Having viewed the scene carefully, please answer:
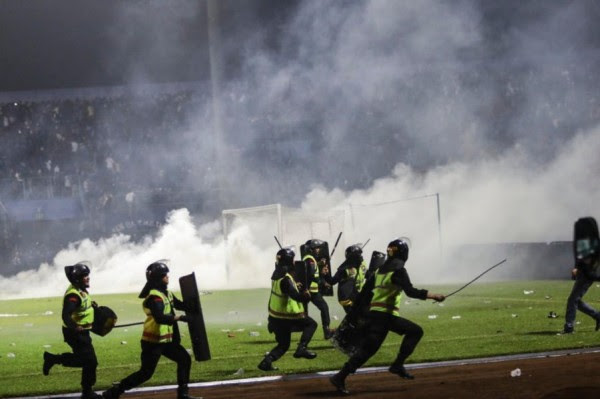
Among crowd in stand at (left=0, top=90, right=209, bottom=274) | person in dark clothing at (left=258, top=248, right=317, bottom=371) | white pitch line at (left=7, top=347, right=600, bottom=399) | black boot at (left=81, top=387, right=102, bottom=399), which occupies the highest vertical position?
crowd in stand at (left=0, top=90, right=209, bottom=274)

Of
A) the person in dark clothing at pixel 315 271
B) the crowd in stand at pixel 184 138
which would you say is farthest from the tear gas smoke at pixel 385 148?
the person in dark clothing at pixel 315 271

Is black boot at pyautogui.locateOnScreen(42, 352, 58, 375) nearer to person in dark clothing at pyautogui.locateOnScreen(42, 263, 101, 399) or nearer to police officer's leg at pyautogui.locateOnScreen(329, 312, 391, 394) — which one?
person in dark clothing at pyautogui.locateOnScreen(42, 263, 101, 399)

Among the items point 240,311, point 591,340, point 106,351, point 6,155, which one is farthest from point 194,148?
point 591,340

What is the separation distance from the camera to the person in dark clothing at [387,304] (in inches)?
409

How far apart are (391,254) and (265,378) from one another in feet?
8.61

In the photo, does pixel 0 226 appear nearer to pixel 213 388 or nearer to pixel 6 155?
pixel 6 155

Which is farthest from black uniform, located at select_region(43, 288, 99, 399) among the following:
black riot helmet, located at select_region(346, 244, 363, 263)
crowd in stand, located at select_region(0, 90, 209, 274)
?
crowd in stand, located at select_region(0, 90, 209, 274)

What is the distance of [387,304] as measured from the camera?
10695mm

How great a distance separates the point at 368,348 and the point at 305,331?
3.23 m

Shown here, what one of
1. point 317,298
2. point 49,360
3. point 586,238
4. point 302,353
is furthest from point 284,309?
point 586,238

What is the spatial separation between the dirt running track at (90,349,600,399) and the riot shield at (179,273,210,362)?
2.61 feet

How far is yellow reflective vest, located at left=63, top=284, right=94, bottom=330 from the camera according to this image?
11125mm

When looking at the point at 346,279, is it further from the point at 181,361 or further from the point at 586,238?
the point at 586,238

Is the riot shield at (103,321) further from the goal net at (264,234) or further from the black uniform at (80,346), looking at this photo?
the goal net at (264,234)
